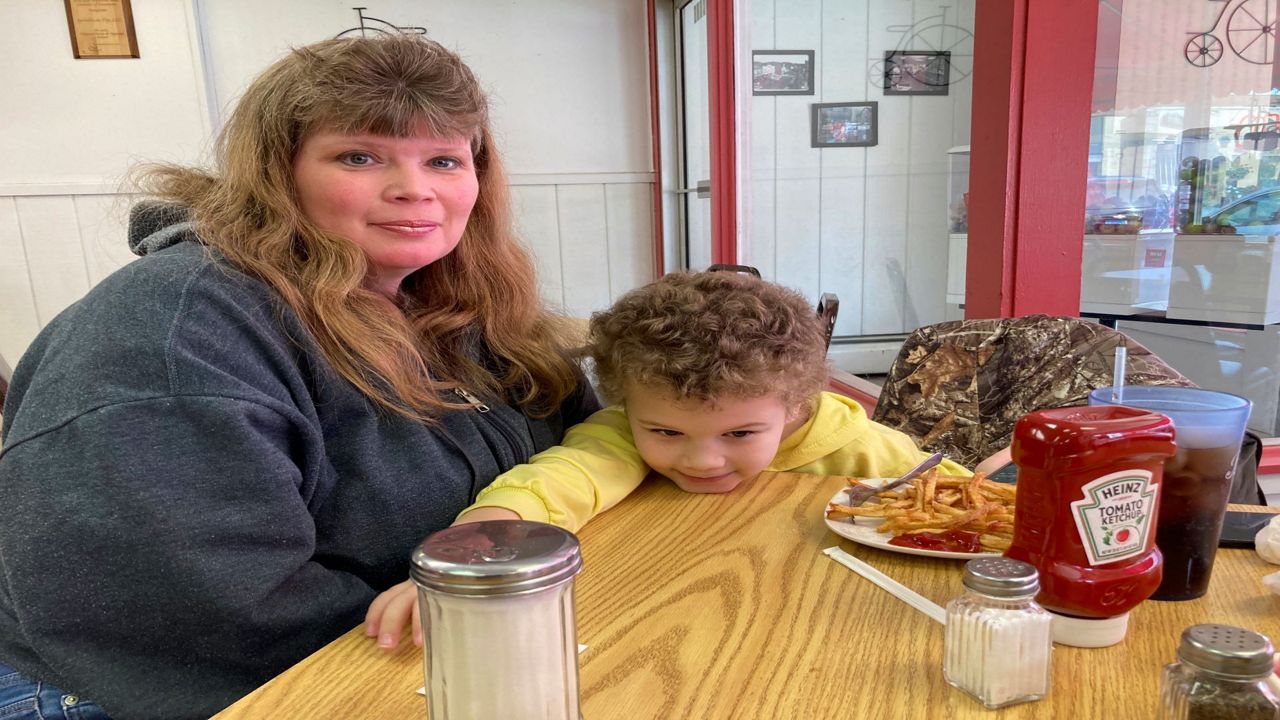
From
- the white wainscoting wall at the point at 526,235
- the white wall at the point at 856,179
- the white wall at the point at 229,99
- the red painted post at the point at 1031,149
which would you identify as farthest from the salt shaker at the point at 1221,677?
the white wall at the point at 229,99

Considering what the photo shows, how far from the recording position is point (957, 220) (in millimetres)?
2877

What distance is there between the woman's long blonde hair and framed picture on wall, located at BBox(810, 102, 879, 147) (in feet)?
9.11

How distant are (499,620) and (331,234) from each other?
0.76 m

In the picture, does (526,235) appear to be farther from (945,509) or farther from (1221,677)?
(1221,677)

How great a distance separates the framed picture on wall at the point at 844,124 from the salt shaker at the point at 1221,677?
134 inches

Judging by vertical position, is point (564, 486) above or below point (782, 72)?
below

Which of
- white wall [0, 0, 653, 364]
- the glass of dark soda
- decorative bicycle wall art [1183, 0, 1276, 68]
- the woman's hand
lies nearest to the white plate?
the glass of dark soda

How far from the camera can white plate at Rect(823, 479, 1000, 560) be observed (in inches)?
34.2

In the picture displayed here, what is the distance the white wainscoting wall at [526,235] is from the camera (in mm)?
3773

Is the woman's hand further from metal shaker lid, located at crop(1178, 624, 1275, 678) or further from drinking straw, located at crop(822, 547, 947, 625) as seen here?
metal shaker lid, located at crop(1178, 624, 1275, 678)

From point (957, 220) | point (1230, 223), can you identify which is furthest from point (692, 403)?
point (957, 220)

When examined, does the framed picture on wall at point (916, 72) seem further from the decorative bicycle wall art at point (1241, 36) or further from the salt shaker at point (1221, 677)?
the salt shaker at point (1221, 677)

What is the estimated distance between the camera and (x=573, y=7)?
436cm

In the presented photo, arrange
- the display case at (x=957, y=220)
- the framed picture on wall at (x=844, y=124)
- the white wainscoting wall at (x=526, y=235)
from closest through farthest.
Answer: the display case at (x=957, y=220), the framed picture on wall at (x=844, y=124), the white wainscoting wall at (x=526, y=235)
